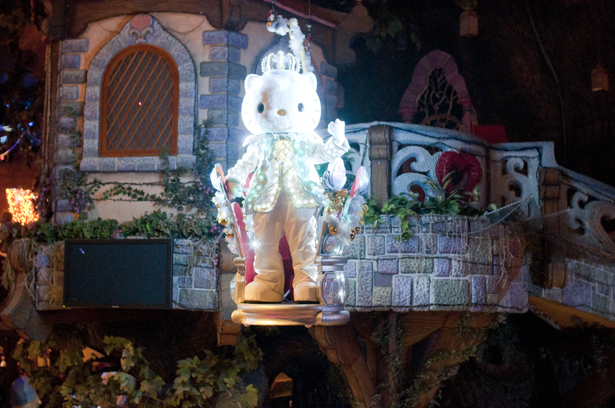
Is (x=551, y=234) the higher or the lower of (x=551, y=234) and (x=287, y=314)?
the higher

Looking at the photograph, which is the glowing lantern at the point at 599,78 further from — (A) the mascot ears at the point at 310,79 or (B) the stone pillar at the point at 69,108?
(B) the stone pillar at the point at 69,108

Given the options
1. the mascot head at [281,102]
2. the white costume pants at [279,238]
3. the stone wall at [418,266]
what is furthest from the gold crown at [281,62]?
the stone wall at [418,266]

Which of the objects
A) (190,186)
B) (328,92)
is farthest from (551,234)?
(190,186)

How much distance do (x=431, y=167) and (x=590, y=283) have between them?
7.31ft

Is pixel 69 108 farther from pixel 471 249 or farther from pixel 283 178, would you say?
pixel 471 249

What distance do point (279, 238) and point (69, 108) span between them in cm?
423

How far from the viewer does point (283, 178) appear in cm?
622

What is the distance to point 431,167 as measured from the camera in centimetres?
782

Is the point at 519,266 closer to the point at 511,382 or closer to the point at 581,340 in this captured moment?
the point at 581,340

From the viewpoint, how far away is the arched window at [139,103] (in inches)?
347

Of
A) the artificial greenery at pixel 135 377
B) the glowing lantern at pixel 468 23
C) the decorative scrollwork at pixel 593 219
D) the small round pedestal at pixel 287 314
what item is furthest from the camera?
the glowing lantern at pixel 468 23

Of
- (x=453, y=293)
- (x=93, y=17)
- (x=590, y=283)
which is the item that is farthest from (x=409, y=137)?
(x=93, y=17)

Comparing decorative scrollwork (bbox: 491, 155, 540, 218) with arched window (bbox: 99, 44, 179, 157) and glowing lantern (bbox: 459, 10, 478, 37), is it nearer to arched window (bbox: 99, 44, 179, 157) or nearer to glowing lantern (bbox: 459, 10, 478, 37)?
glowing lantern (bbox: 459, 10, 478, 37)

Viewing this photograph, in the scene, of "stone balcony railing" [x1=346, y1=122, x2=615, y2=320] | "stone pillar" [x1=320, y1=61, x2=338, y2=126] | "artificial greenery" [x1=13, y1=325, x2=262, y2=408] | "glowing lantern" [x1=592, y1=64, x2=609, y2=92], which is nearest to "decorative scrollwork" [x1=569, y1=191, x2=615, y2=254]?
"stone balcony railing" [x1=346, y1=122, x2=615, y2=320]
